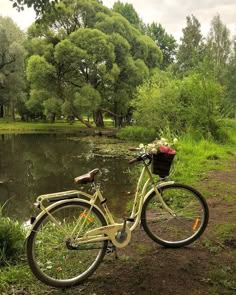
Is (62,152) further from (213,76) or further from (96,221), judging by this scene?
(96,221)

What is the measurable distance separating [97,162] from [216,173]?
23.4 feet

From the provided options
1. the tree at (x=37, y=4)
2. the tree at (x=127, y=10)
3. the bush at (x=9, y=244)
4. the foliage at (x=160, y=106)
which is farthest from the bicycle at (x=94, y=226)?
the tree at (x=127, y=10)

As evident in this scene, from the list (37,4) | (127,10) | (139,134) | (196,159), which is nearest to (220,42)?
(127,10)

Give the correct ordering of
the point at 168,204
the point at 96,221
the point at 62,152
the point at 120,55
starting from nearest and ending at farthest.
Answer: the point at 96,221 → the point at 168,204 → the point at 62,152 → the point at 120,55

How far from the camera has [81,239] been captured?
11.6 ft

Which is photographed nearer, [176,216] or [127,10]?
[176,216]

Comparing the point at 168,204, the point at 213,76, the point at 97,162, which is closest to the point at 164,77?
the point at 213,76

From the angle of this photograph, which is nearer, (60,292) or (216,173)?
(60,292)

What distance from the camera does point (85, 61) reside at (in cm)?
3197

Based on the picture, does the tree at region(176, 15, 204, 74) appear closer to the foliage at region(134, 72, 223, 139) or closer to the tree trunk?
the tree trunk

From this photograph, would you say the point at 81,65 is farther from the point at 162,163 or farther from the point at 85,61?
the point at 162,163

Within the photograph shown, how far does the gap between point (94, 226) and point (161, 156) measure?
1.05 meters

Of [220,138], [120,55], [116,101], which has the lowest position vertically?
[220,138]

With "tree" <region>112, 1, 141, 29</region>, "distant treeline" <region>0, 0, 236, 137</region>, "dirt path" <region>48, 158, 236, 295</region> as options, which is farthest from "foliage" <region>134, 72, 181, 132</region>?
"tree" <region>112, 1, 141, 29</region>
